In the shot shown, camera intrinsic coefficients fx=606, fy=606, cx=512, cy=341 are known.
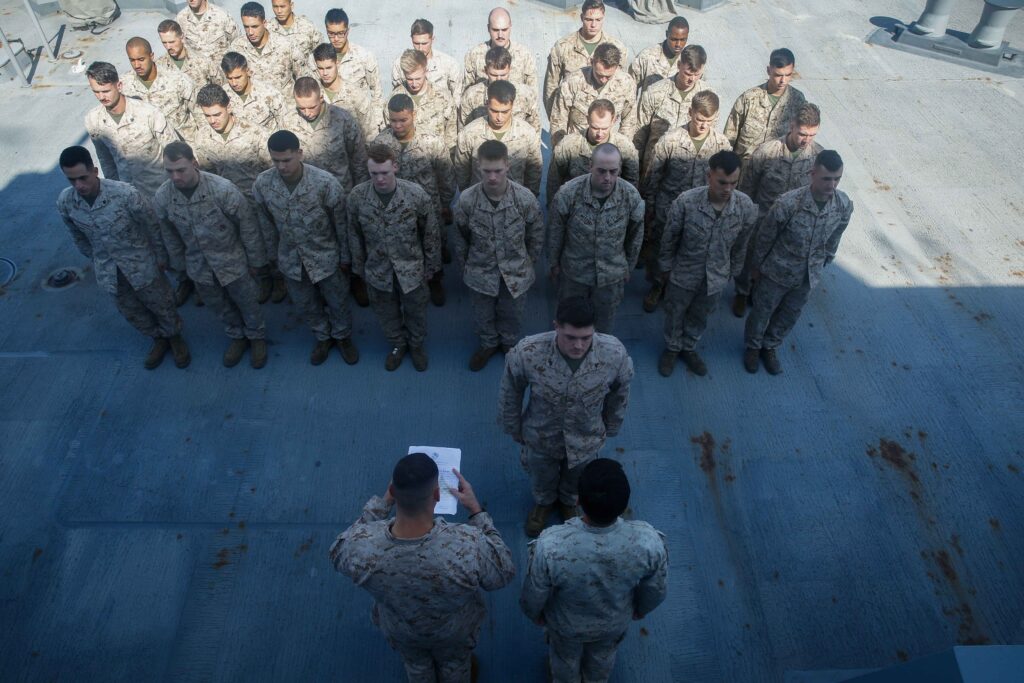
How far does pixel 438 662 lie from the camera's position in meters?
2.67

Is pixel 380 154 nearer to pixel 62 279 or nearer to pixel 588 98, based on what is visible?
pixel 588 98

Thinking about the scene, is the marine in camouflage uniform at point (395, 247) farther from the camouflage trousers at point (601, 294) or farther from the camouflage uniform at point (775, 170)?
the camouflage uniform at point (775, 170)

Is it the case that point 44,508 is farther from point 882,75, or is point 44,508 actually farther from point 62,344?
point 882,75

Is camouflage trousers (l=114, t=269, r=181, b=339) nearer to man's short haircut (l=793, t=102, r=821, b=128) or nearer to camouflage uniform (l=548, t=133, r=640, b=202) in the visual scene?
camouflage uniform (l=548, t=133, r=640, b=202)

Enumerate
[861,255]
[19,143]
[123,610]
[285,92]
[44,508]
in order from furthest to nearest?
[19,143]
[285,92]
[861,255]
[44,508]
[123,610]

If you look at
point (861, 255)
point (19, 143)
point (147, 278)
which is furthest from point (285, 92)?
point (861, 255)

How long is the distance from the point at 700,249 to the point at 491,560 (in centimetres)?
264

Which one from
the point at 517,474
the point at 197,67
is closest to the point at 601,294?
the point at 517,474

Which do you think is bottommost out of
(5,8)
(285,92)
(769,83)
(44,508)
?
(44,508)

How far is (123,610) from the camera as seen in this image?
3.28m

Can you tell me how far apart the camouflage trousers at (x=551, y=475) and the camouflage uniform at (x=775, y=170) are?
228 cm

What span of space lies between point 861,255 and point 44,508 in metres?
6.56

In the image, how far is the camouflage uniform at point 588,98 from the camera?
17.4 feet

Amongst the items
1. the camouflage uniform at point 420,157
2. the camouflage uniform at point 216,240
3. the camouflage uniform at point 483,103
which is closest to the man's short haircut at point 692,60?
the camouflage uniform at point 483,103
